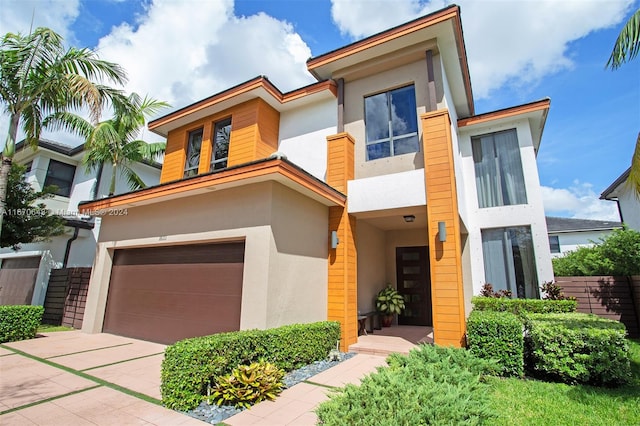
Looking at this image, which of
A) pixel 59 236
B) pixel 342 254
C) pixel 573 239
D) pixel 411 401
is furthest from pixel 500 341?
pixel 573 239

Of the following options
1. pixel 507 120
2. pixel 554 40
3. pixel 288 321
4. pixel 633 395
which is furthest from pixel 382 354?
pixel 554 40

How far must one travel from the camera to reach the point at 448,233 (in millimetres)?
6883

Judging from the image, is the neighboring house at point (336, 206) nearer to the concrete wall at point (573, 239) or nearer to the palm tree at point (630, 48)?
the palm tree at point (630, 48)

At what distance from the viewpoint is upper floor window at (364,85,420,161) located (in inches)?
326

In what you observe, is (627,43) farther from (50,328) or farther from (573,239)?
(573,239)

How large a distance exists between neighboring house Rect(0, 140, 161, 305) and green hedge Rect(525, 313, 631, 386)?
53.1ft

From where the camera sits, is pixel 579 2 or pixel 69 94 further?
pixel 69 94

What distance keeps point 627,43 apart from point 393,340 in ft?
25.8

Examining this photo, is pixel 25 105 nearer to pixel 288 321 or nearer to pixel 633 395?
pixel 288 321

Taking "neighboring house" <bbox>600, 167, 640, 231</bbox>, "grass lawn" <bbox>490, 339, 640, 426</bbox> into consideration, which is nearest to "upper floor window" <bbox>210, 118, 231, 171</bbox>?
"grass lawn" <bbox>490, 339, 640, 426</bbox>

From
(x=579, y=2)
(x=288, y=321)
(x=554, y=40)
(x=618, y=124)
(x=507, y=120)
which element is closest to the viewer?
(x=288, y=321)

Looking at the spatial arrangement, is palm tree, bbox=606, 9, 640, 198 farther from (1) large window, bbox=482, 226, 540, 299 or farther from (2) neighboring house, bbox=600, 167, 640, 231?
(2) neighboring house, bbox=600, 167, 640, 231

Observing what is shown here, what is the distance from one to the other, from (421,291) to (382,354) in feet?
14.8

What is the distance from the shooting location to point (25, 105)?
295 inches
